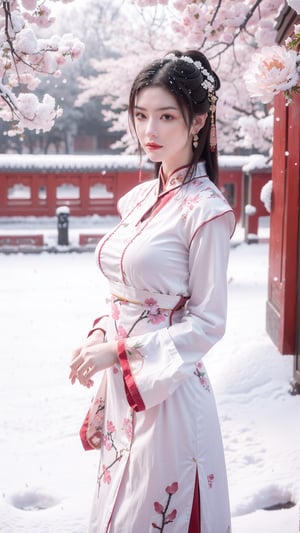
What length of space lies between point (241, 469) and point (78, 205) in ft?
48.3

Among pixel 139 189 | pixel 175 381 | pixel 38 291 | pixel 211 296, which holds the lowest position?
pixel 38 291

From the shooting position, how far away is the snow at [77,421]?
3375 mm

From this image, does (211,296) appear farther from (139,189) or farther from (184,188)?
(139,189)

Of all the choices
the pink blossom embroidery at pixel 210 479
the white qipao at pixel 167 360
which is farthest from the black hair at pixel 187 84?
the pink blossom embroidery at pixel 210 479

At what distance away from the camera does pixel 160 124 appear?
1.93 metres

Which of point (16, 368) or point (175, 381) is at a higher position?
point (175, 381)

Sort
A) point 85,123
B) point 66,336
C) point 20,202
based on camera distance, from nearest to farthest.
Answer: point 66,336, point 20,202, point 85,123

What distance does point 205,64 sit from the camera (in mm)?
2012

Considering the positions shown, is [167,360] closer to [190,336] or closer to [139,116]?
[190,336]

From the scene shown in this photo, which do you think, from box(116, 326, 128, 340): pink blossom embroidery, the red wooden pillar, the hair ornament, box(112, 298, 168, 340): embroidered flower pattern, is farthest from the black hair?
the red wooden pillar

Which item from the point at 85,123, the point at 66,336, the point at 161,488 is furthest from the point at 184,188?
the point at 85,123

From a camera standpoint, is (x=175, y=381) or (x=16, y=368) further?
(x=16, y=368)

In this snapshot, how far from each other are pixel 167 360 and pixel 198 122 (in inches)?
29.5

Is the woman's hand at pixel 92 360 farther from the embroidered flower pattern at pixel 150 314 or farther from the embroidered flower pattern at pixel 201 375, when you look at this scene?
the embroidered flower pattern at pixel 201 375
